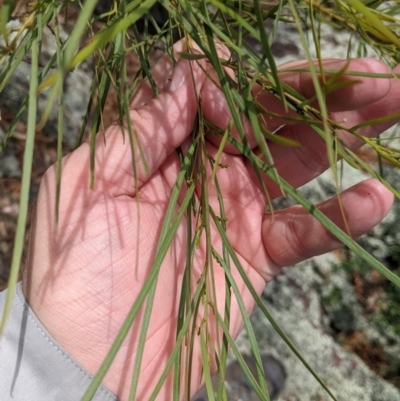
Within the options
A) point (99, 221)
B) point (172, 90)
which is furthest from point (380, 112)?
point (99, 221)

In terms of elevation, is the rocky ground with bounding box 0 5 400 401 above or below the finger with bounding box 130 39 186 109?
below

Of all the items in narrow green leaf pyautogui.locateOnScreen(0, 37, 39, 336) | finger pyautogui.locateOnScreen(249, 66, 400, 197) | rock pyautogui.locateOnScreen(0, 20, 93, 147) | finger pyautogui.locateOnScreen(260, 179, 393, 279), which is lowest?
finger pyautogui.locateOnScreen(260, 179, 393, 279)

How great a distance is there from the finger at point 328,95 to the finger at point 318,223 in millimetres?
132

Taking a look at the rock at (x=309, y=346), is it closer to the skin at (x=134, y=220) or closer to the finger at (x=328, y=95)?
the skin at (x=134, y=220)

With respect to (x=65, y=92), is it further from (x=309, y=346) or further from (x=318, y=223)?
(x=309, y=346)

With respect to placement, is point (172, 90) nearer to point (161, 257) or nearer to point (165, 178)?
point (165, 178)

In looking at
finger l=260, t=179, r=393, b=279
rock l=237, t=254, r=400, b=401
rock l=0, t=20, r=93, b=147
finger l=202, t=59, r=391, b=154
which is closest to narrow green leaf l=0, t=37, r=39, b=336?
finger l=202, t=59, r=391, b=154

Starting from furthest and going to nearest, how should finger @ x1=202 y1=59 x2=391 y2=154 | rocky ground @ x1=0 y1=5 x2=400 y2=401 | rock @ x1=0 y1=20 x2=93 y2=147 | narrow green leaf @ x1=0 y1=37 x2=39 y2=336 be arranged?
rocky ground @ x1=0 y1=5 x2=400 y2=401 → rock @ x1=0 y1=20 x2=93 y2=147 → finger @ x1=202 y1=59 x2=391 y2=154 → narrow green leaf @ x1=0 y1=37 x2=39 y2=336

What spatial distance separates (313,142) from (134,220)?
27 centimetres

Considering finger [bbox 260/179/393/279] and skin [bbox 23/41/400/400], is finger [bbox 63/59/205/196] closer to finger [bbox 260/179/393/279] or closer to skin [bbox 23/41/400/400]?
skin [bbox 23/41/400/400]

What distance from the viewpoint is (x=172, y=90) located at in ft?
1.78

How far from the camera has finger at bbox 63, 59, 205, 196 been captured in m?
0.54

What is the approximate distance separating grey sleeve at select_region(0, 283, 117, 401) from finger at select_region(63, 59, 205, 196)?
0.19 metres

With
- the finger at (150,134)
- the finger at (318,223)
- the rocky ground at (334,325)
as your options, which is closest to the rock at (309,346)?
the rocky ground at (334,325)
